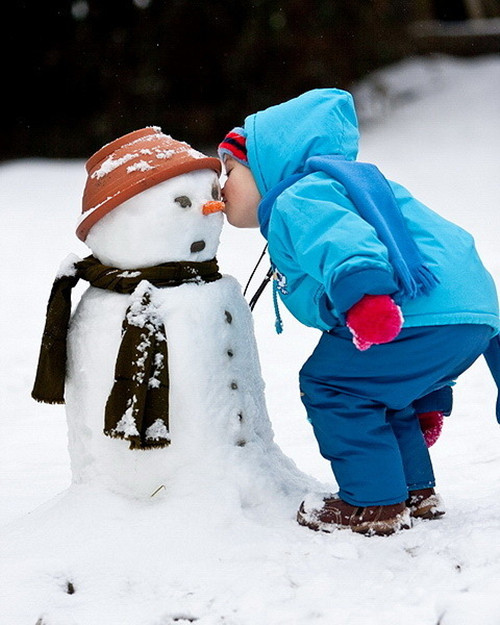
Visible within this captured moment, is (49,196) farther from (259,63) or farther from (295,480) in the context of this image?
(295,480)

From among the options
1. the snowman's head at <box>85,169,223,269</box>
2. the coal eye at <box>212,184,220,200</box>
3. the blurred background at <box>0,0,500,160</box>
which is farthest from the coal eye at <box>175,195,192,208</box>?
the blurred background at <box>0,0,500,160</box>

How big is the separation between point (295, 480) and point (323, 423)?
0.88 ft

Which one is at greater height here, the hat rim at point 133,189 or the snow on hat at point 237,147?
the snow on hat at point 237,147

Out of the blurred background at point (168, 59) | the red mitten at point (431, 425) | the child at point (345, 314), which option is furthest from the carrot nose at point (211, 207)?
the blurred background at point (168, 59)

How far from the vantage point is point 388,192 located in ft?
7.60

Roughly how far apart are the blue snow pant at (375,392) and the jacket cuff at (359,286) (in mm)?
292

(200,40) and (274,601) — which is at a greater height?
(200,40)

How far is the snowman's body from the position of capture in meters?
2.32

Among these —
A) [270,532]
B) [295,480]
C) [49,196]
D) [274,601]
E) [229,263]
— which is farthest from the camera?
[49,196]

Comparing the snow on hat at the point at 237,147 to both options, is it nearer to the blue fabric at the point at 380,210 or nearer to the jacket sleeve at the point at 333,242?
the blue fabric at the point at 380,210

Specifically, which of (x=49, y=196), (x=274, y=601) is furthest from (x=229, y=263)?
(x=274, y=601)

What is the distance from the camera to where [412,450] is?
247cm

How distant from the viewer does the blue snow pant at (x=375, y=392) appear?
2.30m

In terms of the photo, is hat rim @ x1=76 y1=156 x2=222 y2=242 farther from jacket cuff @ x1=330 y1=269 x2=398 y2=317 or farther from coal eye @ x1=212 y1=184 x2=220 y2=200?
jacket cuff @ x1=330 y1=269 x2=398 y2=317
